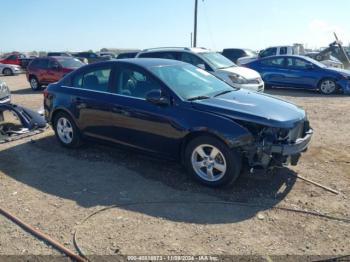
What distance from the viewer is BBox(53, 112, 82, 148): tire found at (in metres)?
6.61

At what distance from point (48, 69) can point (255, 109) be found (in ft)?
43.8

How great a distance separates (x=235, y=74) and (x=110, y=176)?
696cm

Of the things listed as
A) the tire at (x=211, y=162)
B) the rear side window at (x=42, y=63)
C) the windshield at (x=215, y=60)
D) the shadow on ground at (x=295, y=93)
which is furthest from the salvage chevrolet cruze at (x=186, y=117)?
the rear side window at (x=42, y=63)

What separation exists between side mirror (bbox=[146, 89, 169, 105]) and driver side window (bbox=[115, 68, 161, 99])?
219 millimetres

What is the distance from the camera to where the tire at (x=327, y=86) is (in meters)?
13.9

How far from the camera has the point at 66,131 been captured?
679 centimetres

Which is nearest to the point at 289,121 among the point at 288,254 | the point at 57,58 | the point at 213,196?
the point at 213,196

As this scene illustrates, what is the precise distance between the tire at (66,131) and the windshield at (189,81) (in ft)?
6.39

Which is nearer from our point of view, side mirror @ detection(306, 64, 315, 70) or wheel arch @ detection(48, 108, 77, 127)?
wheel arch @ detection(48, 108, 77, 127)

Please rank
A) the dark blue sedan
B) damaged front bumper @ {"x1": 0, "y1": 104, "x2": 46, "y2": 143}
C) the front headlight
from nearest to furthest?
damaged front bumper @ {"x1": 0, "y1": 104, "x2": 46, "y2": 143}
the front headlight
the dark blue sedan

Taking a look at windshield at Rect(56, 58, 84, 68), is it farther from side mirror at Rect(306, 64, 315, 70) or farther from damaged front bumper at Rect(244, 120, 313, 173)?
damaged front bumper at Rect(244, 120, 313, 173)

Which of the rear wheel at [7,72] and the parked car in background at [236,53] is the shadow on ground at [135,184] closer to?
the parked car in background at [236,53]

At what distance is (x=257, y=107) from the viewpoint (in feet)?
16.5

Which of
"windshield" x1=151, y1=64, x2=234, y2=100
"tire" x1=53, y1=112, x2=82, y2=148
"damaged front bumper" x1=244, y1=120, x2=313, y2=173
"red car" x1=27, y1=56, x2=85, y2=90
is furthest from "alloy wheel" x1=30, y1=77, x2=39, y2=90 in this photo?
"damaged front bumper" x1=244, y1=120, x2=313, y2=173
